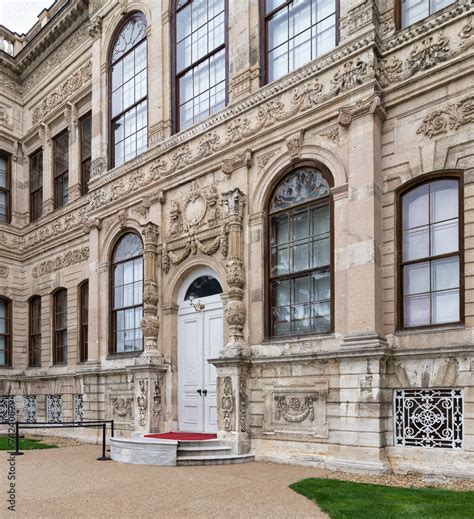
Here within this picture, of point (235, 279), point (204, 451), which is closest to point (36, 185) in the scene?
point (235, 279)

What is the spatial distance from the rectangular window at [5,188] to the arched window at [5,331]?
284 centimetres

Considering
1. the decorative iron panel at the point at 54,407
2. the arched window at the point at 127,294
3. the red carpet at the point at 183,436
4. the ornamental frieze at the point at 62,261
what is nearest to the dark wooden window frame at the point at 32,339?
the ornamental frieze at the point at 62,261

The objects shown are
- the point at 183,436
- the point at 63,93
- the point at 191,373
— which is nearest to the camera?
the point at 183,436

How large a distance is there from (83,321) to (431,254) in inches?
422

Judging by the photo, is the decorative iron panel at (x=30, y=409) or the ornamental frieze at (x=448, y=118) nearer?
the ornamental frieze at (x=448, y=118)

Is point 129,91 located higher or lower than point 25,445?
higher

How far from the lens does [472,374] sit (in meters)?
8.48

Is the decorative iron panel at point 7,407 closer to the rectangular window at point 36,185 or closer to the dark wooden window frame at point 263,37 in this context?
the rectangular window at point 36,185

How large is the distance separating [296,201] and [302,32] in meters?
3.33

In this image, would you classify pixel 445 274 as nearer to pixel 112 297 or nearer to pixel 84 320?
pixel 112 297

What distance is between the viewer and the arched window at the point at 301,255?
10.6 metres

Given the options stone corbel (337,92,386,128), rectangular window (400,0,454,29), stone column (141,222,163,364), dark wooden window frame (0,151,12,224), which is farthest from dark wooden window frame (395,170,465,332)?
dark wooden window frame (0,151,12,224)

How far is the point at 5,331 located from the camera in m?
19.5

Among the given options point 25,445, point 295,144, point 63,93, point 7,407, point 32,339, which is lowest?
point 7,407
